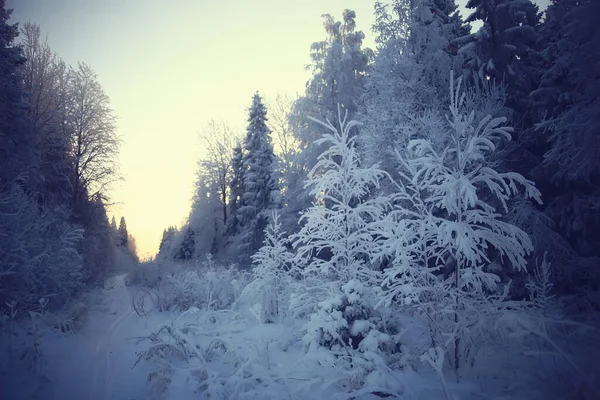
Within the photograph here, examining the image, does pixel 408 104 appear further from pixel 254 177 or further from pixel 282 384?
pixel 254 177

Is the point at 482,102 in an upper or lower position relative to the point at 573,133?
upper

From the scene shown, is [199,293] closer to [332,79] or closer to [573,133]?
[573,133]

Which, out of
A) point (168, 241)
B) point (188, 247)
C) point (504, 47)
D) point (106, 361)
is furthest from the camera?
point (168, 241)

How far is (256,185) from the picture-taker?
72.2 ft

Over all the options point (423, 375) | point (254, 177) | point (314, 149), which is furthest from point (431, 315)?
point (254, 177)

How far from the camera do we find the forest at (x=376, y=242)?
455 cm

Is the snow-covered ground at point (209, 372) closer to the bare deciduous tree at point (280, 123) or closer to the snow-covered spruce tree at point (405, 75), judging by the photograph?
the snow-covered spruce tree at point (405, 75)

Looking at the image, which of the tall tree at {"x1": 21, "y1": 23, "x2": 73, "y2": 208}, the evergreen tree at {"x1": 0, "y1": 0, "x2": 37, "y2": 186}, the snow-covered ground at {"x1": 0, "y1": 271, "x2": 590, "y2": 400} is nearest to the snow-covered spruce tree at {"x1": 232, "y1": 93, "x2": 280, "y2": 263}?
the tall tree at {"x1": 21, "y1": 23, "x2": 73, "y2": 208}

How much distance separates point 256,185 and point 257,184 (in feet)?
0.38

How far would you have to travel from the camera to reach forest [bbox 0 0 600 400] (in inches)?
179

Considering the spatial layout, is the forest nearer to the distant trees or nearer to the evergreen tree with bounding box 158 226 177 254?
the distant trees

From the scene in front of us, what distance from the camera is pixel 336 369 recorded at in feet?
16.0

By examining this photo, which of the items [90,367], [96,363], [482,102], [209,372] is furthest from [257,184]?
[209,372]

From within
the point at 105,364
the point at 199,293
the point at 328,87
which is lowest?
the point at 105,364
